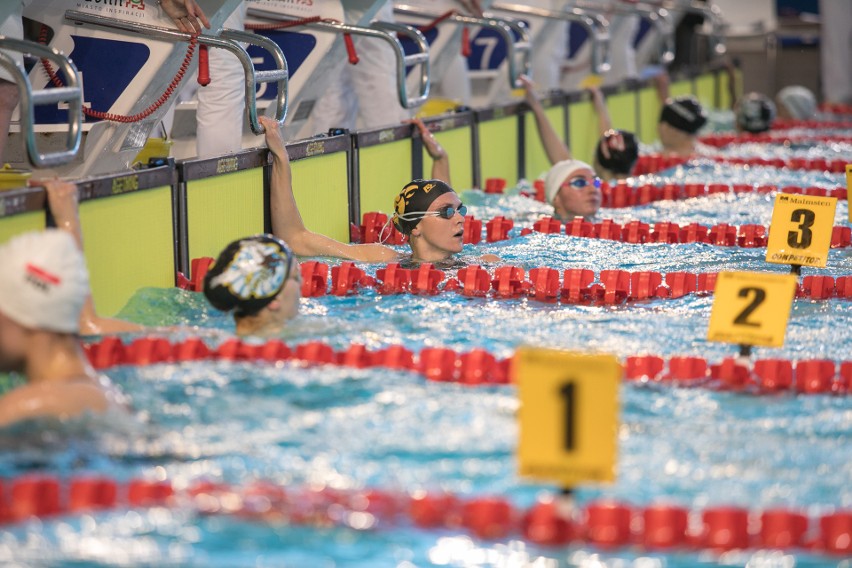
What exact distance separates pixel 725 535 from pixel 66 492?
1.51 m

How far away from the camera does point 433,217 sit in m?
5.64

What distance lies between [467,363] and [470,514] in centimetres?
118

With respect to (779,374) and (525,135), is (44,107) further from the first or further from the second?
(525,135)

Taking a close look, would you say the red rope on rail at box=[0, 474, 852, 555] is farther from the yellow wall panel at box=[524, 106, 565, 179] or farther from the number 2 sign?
the yellow wall panel at box=[524, 106, 565, 179]

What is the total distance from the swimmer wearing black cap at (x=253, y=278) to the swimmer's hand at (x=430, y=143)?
2908mm

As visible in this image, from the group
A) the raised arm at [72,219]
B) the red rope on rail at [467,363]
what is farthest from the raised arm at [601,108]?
the raised arm at [72,219]

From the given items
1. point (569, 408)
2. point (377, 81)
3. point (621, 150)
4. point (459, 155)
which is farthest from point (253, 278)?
point (621, 150)

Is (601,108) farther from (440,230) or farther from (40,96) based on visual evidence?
(40,96)

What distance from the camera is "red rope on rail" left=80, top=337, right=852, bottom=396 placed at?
13.1 ft

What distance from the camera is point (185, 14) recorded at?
559cm

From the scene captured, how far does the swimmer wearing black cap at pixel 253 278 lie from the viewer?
4.15 meters

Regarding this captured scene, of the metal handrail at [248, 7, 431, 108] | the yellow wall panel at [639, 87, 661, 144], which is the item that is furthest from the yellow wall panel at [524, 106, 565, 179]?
the yellow wall panel at [639, 87, 661, 144]

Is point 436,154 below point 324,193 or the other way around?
the other way around

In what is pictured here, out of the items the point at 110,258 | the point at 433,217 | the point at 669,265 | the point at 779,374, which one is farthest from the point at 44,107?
the point at 779,374
